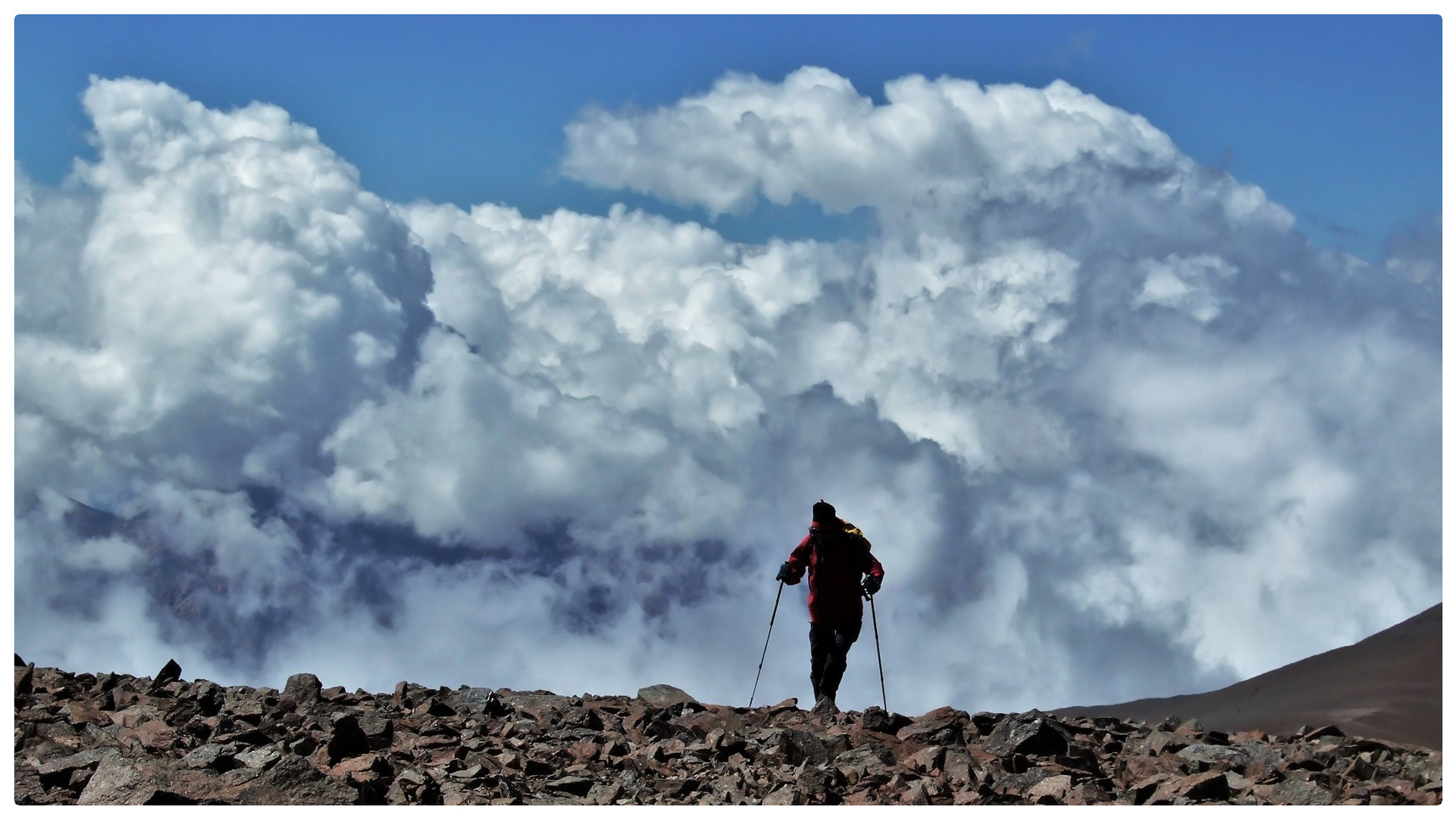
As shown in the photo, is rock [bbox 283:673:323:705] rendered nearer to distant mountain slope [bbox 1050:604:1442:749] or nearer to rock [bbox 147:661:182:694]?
rock [bbox 147:661:182:694]

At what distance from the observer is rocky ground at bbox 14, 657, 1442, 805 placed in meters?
11.9

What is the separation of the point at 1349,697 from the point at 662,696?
8512mm

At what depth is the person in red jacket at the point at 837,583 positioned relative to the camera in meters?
17.8

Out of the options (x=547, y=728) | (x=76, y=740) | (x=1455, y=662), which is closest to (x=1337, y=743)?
(x=1455, y=662)

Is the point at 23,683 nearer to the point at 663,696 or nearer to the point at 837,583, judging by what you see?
the point at 663,696

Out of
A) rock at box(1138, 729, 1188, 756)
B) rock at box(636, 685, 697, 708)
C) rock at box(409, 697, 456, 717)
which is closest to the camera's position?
rock at box(1138, 729, 1188, 756)

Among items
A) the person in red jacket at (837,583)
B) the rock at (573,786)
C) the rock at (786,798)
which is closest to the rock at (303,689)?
the rock at (573,786)

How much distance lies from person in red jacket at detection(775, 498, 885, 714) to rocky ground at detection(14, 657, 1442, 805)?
2.53 feet

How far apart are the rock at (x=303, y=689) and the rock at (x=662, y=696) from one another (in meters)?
4.14

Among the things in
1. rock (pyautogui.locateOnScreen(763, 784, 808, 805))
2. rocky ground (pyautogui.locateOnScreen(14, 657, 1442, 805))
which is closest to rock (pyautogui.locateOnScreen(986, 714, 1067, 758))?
rocky ground (pyautogui.locateOnScreen(14, 657, 1442, 805))

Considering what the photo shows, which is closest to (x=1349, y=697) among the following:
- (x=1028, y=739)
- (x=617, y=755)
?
(x=1028, y=739)

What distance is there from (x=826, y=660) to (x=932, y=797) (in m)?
5.72

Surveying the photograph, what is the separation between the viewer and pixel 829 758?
1380 cm

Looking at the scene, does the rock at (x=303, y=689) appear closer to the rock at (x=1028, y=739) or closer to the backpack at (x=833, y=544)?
the backpack at (x=833, y=544)
